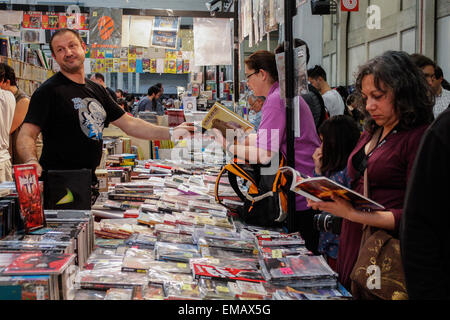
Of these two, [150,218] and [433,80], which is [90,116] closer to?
[150,218]

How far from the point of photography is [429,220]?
1069mm

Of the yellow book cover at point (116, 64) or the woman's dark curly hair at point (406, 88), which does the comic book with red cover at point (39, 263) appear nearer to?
the woman's dark curly hair at point (406, 88)

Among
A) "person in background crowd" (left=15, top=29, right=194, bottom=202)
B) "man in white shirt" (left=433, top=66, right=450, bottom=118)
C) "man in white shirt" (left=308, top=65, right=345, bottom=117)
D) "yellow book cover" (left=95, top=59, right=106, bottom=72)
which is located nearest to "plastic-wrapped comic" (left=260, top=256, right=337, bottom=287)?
"person in background crowd" (left=15, top=29, right=194, bottom=202)

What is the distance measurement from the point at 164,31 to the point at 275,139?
3.96 metres

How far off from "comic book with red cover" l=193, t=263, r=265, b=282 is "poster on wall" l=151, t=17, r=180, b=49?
4.66 meters

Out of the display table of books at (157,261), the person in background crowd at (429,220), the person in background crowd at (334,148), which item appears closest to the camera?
the person in background crowd at (429,220)

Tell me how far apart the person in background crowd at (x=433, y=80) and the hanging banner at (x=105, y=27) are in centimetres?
356

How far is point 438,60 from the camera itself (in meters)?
8.05

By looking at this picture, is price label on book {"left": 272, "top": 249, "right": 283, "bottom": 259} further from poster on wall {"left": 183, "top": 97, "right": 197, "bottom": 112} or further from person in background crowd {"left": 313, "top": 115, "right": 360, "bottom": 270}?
poster on wall {"left": 183, "top": 97, "right": 197, "bottom": 112}

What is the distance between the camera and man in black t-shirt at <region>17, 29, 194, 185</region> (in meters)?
2.84

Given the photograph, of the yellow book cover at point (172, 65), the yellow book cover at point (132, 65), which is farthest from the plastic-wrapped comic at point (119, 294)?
the yellow book cover at point (132, 65)

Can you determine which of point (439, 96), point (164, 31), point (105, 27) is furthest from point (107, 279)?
point (164, 31)

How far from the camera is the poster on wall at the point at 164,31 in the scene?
5.96m

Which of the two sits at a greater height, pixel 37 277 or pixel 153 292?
pixel 37 277
